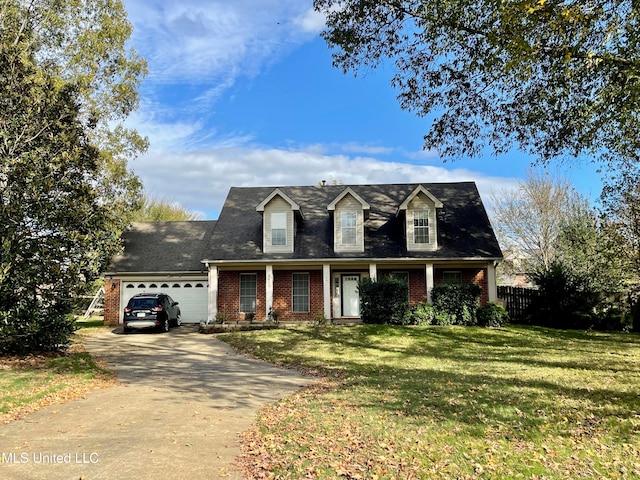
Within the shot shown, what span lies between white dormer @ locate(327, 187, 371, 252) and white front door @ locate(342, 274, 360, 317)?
1.70 m

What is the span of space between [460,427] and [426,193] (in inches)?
644

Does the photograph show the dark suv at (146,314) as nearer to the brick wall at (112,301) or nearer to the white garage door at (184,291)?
the white garage door at (184,291)

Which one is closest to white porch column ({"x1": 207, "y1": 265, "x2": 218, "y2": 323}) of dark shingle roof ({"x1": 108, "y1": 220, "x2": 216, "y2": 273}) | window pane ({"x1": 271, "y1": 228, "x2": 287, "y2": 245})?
dark shingle roof ({"x1": 108, "y1": 220, "x2": 216, "y2": 273})

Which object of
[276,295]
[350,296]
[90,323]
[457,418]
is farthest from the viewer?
[90,323]

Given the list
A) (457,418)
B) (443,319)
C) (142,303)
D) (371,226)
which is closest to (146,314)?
(142,303)

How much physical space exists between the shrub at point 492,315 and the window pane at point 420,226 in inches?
162

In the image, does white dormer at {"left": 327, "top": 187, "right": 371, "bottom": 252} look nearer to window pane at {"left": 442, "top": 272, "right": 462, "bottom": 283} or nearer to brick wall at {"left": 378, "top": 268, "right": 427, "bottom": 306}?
brick wall at {"left": 378, "top": 268, "right": 427, "bottom": 306}

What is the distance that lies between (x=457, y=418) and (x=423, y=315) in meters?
13.1

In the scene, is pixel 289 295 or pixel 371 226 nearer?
pixel 289 295

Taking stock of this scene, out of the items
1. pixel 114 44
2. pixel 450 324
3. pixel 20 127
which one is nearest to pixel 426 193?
pixel 450 324

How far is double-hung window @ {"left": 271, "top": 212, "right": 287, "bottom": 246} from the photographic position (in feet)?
72.6

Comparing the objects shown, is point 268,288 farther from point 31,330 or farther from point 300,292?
point 31,330

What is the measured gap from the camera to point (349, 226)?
2223 centimetres

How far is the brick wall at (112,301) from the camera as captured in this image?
75.6 ft
